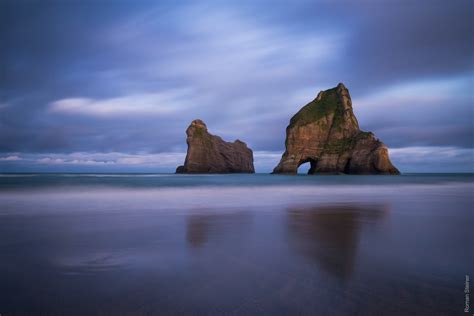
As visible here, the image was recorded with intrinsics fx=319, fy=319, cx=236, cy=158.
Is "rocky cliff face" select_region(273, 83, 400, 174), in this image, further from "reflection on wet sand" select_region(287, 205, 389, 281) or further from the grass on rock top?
"reflection on wet sand" select_region(287, 205, 389, 281)

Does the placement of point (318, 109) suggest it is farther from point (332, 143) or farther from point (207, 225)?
point (207, 225)

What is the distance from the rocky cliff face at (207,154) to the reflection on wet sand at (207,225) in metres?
104

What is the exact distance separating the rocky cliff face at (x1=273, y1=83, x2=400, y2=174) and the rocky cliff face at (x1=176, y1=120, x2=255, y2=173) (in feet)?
103

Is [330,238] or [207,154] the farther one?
[207,154]

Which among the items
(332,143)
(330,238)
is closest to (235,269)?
(330,238)

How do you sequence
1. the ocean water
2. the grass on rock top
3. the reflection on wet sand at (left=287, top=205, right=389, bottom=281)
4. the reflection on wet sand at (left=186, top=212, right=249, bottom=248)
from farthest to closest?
the grass on rock top
the reflection on wet sand at (left=186, top=212, right=249, bottom=248)
the reflection on wet sand at (left=287, top=205, right=389, bottom=281)
the ocean water

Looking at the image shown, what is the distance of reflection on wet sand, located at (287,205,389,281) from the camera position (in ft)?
17.9

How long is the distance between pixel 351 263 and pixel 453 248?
2769 mm

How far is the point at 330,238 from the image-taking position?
7605 millimetres

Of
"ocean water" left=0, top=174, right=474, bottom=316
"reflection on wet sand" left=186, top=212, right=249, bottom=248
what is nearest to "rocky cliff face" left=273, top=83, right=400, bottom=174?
"reflection on wet sand" left=186, top=212, right=249, bottom=248

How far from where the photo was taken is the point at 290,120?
102188mm

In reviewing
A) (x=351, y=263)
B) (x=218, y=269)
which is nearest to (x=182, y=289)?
(x=218, y=269)

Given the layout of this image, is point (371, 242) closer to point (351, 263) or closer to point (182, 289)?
point (351, 263)

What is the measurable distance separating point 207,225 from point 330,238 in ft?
12.6
